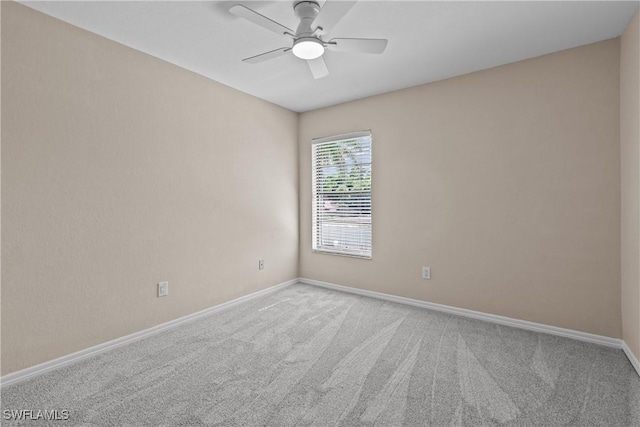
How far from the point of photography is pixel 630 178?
2.28m

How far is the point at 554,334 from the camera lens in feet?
8.95

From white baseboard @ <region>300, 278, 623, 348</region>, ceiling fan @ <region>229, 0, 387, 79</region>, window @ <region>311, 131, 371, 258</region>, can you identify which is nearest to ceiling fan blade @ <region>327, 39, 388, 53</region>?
ceiling fan @ <region>229, 0, 387, 79</region>

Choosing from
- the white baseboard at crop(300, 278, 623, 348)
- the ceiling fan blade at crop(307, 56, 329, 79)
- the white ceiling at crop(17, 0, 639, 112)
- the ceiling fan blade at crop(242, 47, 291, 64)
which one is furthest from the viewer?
the white baseboard at crop(300, 278, 623, 348)

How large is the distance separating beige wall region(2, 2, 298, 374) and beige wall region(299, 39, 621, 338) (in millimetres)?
1801

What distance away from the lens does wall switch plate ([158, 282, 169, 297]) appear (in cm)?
288

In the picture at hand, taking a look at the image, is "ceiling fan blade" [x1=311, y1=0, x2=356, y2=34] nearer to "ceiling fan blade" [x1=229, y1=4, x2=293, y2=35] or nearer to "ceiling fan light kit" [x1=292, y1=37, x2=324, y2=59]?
"ceiling fan light kit" [x1=292, y1=37, x2=324, y2=59]

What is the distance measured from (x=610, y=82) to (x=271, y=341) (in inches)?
142

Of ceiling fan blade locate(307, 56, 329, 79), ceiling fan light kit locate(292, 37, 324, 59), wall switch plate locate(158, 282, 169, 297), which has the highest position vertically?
ceiling fan blade locate(307, 56, 329, 79)

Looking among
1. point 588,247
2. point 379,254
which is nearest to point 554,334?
point 588,247

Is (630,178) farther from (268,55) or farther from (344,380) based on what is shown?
(268,55)

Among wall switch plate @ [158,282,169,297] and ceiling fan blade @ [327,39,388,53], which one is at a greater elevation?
ceiling fan blade @ [327,39,388,53]

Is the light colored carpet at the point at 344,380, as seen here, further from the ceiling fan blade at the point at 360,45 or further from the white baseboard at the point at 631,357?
the ceiling fan blade at the point at 360,45

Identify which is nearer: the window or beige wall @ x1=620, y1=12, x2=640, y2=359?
beige wall @ x1=620, y1=12, x2=640, y2=359

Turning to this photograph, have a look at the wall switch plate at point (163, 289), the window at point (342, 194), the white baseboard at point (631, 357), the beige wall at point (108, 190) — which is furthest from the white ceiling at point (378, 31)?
the white baseboard at point (631, 357)
